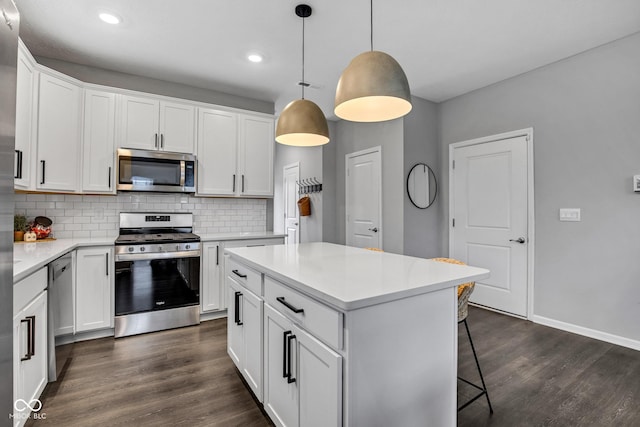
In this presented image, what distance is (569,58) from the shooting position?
311cm

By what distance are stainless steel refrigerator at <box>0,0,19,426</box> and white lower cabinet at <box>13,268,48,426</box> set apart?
3.21ft

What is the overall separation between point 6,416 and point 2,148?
0.65 meters

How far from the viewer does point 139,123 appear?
3340mm

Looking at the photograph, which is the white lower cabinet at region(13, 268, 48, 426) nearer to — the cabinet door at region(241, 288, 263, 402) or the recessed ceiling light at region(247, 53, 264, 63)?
the cabinet door at region(241, 288, 263, 402)

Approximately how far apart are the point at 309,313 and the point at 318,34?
243cm

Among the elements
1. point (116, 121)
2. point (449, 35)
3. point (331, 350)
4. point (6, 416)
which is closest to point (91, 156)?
point (116, 121)

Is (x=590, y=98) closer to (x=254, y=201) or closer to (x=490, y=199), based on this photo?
(x=490, y=199)

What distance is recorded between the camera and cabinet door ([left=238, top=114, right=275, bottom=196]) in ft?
12.8

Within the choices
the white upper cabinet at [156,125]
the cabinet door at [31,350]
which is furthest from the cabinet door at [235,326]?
the white upper cabinet at [156,125]

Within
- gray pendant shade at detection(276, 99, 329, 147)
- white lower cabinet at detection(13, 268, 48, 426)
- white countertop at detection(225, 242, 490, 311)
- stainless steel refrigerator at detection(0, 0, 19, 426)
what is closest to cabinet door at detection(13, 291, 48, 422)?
white lower cabinet at detection(13, 268, 48, 426)

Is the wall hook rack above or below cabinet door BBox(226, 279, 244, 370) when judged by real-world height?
above

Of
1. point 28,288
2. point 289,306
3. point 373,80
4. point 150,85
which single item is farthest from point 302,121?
point 150,85

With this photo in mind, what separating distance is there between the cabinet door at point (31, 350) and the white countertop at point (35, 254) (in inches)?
8.1

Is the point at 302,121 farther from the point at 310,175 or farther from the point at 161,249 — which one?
A: the point at 310,175
